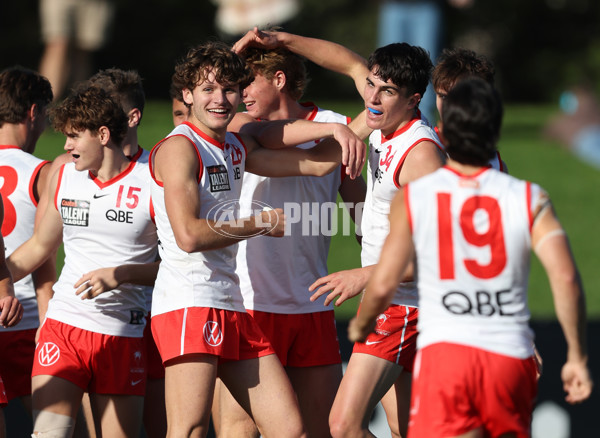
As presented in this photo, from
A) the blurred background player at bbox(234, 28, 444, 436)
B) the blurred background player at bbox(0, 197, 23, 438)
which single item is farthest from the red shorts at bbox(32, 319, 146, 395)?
the blurred background player at bbox(234, 28, 444, 436)

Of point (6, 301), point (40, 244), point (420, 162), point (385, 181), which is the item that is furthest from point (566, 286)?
point (40, 244)

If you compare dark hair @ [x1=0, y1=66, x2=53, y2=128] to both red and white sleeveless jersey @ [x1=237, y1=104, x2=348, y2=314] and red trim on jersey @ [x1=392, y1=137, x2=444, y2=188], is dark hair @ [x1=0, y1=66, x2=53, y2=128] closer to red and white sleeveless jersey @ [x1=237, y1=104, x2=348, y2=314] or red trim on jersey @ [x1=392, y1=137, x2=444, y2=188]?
red and white sleeveless jersey @ [x1=237, y1=104, x2=348, y2=314]

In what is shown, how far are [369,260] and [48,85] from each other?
1.98 meters

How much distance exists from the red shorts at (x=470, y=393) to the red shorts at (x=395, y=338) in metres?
1.04

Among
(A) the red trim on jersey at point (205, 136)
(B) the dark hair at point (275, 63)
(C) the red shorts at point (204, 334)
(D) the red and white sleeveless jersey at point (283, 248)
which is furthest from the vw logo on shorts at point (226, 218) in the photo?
(B) the dark hair at point (275, 63)

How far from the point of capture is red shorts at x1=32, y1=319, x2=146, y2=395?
4.74 meters

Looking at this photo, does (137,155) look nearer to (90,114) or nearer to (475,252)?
(90,114)

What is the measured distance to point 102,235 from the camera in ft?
15.9

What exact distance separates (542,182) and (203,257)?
1324 cm

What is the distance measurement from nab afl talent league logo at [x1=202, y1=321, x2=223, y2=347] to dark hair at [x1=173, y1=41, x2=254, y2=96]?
42.5 inches

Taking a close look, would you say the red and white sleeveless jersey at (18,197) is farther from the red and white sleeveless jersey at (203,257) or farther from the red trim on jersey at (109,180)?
the red and white sleeveless jersey at (203,257)

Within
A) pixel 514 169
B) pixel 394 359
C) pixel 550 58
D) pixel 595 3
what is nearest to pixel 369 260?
pixel 394 359

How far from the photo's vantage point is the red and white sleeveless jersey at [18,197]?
17.1 ft

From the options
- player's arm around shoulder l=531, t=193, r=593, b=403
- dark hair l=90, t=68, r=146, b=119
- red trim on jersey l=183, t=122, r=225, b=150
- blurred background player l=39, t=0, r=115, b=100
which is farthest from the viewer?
blurred background player l=39, t=0, r=115, b=100
